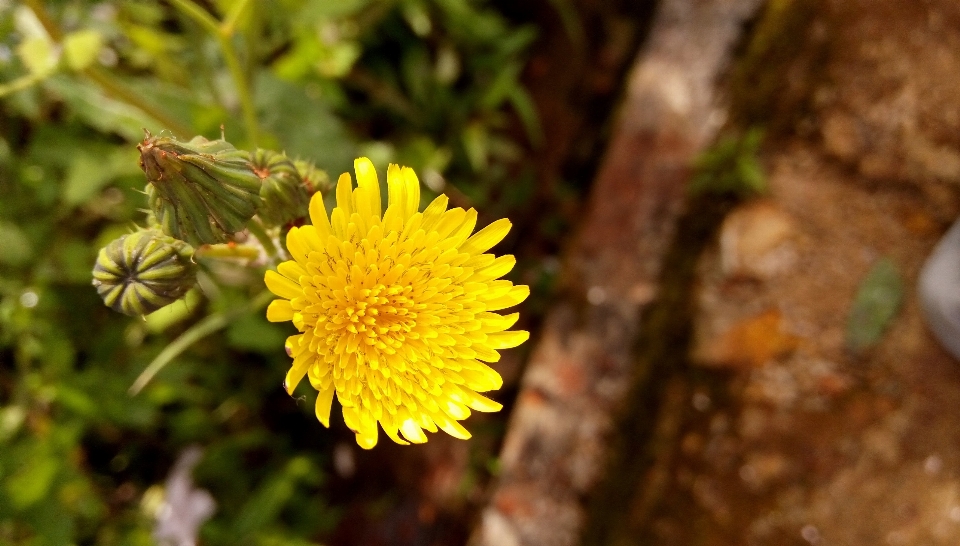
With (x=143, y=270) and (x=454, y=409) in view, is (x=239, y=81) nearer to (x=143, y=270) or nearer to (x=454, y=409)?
(x=143, y=270)

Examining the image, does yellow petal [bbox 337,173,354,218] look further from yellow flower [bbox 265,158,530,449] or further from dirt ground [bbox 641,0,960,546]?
dirt ground [bbox 641,0,960,546]

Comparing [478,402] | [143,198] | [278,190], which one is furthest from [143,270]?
[143,198]

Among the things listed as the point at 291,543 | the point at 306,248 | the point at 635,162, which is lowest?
the point at 291,543

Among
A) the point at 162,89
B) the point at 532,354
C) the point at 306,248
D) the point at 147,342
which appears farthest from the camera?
the point at 532,354

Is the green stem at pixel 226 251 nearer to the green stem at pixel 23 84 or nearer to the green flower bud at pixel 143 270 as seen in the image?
the green flower bud at pixel 143 270

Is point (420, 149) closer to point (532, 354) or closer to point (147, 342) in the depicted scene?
point (532, 354)

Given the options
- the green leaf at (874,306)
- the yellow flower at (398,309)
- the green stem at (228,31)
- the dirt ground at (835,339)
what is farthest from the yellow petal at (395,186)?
the green leaf at (874,306)

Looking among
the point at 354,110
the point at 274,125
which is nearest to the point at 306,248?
the point at 274,125
